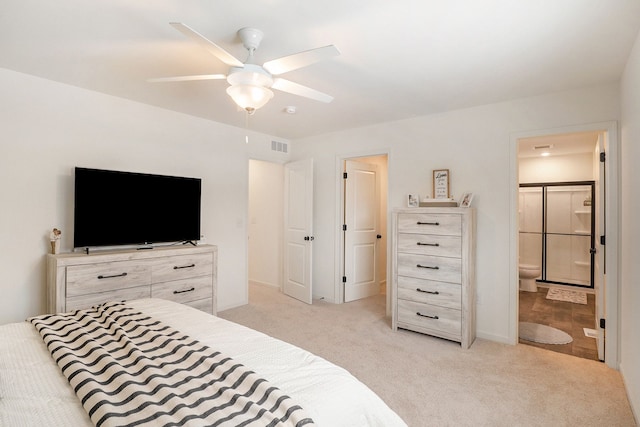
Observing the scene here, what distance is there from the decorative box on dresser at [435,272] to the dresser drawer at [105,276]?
8.31 ft

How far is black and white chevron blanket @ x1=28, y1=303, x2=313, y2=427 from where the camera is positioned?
92cm

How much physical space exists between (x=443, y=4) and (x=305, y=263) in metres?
3.54

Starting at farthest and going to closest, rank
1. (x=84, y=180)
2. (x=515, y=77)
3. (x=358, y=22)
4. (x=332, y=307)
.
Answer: (x=332, y=307) → (x=84, y=180) → (x=515, y=77) → (x=358, y=22)

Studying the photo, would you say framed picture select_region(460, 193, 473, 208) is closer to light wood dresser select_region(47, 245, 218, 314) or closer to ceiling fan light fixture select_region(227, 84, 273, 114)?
ceiling fan light fixture select_region(227, 84, 273, 114)

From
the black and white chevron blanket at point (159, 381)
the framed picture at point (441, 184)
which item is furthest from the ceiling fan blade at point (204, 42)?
the framed picture at point (441, 184)

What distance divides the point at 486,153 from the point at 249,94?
2.58 meters

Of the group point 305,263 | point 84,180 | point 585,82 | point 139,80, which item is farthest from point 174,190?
point 585,82

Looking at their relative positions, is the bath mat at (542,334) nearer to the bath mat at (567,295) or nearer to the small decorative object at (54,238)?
the bath mat at (567,295)

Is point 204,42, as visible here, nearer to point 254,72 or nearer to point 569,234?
point 254,72

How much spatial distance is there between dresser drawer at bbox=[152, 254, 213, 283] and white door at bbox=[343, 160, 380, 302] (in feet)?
6.57

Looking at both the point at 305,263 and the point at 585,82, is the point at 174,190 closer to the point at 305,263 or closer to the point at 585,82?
the point at 305,263

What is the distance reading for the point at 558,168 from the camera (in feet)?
19.1

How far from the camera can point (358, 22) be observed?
6.25 feet

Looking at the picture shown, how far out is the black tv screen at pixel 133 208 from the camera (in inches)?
114
